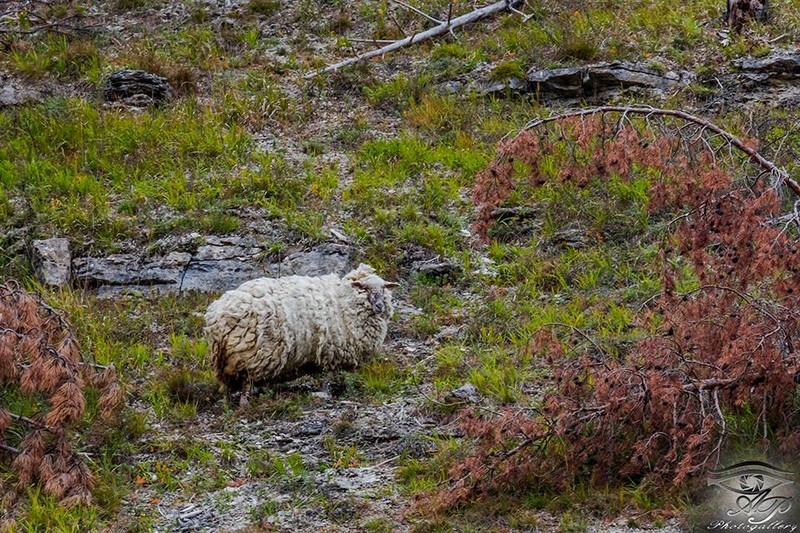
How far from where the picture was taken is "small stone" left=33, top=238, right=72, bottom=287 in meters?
10.1

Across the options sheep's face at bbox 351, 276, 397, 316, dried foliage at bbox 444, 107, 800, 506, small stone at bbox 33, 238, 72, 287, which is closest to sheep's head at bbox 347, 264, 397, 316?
sheep's face at bbox 351, 276, 397, 316

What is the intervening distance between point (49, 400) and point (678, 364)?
13.6 feet

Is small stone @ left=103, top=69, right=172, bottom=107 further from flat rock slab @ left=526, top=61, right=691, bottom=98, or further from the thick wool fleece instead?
the thick wool fleece

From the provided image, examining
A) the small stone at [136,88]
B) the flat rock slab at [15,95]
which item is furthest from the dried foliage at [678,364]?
the flat rock slab at [15,95]

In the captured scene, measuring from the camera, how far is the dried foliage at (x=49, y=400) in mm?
6641

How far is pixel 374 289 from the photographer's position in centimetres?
880

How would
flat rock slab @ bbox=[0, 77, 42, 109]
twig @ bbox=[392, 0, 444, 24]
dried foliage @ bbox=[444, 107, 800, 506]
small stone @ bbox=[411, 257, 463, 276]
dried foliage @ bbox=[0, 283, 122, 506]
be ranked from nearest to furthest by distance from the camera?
1. dried foliage @ bbox=[444, 107, 800, 506]
2. dried foliage @ bbox=[0, 283, 122, 506]
3. small stone @ bbox=[411, 257, 463, 276]
4. flat rock slab @ bbox=[0, 77, 42, 109]
5. twig @ bbox=[392, 0, 444, 24]

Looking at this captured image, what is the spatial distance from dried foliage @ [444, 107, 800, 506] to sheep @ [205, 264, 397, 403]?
2153 mm

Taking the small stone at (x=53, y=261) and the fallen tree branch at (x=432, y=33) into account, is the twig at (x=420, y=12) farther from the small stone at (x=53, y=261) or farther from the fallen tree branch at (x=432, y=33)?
the small stone at (x=53, y=261)

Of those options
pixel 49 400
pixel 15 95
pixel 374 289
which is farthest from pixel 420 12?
pixel 49 400

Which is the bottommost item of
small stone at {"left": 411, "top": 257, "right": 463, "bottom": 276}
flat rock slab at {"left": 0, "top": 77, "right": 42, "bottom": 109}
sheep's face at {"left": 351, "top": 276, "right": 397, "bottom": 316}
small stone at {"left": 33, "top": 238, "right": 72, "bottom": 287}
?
small stone at {"left": 411, "top": 257, "right": 463, "bottom": 276}

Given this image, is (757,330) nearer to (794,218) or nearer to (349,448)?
(794,218)

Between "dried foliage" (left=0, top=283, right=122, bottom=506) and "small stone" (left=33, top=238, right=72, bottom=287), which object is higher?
"dried foliage" (left=0, top=283, right=122, bottom=506)

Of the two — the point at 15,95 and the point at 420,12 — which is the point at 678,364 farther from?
the point at 15,95
